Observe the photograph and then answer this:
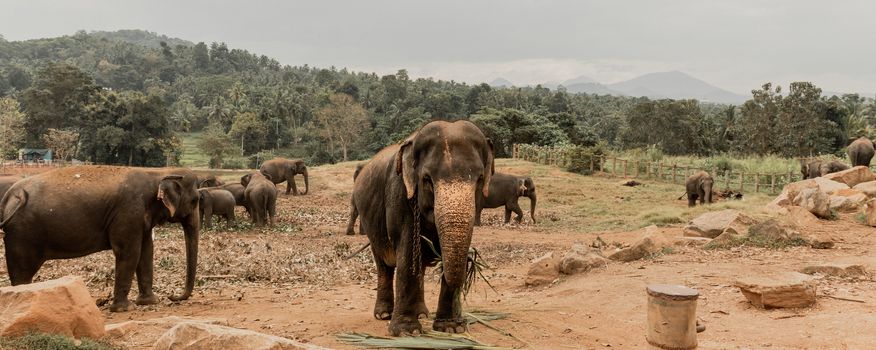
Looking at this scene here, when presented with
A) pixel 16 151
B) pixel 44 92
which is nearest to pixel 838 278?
pixel 16 151

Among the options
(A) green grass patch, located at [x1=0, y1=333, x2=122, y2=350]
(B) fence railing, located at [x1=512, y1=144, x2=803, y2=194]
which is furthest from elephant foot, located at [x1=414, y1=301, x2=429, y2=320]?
(B) fence railing, located at [x1=512, y1=144, x2=803, y2=194]

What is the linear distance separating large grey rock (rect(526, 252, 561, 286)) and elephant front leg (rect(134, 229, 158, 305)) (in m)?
6.28

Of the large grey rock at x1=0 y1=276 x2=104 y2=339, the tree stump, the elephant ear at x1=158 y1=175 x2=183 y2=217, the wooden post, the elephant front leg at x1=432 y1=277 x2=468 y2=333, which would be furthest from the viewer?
the wooden post

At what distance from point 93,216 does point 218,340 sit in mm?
4820

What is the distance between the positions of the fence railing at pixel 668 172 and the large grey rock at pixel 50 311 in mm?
28974

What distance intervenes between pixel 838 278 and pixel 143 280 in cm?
1063

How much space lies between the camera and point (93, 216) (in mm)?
8883

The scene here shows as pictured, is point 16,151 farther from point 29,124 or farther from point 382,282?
point 382,282

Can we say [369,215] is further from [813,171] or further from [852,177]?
[813,171]

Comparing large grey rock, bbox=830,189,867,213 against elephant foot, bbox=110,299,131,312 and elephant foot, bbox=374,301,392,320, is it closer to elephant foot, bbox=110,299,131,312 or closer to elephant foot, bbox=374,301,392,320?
elephant foot, bbox=374,301,392,320

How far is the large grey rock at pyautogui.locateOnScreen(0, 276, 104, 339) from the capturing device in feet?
19.0

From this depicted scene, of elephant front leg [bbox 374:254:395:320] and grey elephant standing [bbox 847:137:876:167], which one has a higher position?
grey elephant standing [bbox 847:137:876:167]

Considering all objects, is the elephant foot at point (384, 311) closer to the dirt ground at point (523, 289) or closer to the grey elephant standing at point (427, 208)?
the dirt ground at point (523, 289)

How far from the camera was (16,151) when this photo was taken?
53.0m
